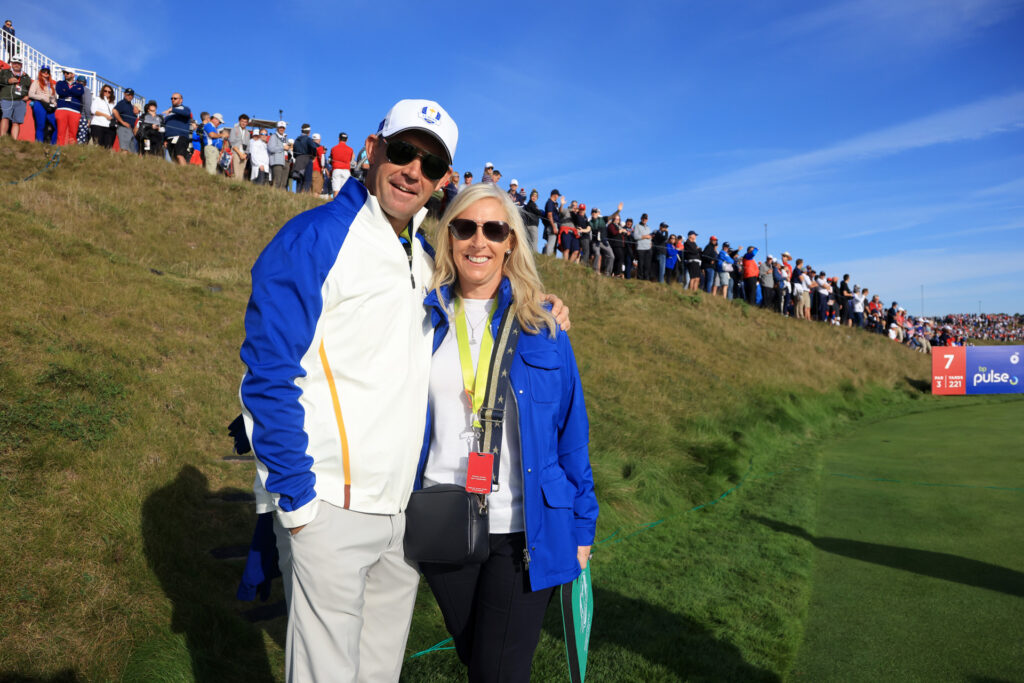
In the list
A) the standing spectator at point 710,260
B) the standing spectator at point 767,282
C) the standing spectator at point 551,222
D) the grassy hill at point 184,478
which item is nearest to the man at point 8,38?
the grassy hill at point 184,478

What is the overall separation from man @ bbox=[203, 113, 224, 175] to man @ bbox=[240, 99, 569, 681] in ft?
55.4

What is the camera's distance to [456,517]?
7.70 feet

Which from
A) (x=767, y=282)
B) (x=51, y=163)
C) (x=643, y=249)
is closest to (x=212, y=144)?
(x=51, y=163)

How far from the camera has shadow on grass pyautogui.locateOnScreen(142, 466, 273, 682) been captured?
3520mm

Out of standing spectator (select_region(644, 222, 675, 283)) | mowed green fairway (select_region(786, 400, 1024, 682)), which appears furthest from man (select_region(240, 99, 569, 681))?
standing spectator (select_region(644, 222, 675, 283))

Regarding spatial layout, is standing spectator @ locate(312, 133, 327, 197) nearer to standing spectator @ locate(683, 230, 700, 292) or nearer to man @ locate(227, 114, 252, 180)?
man @ locate(227, 114, 252, 180)

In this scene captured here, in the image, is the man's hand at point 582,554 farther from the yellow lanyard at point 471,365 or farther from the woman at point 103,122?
the woman at point 103,122

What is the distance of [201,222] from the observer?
13391 millimetres

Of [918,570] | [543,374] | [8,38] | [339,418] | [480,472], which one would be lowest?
[918,570]

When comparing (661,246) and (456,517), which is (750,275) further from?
(456,517)

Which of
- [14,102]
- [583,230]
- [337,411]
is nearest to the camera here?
[337,411]

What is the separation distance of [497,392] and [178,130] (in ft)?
56.1

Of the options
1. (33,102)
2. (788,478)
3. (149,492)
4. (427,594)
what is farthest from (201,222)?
(788,478)

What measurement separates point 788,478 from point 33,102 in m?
17.3
